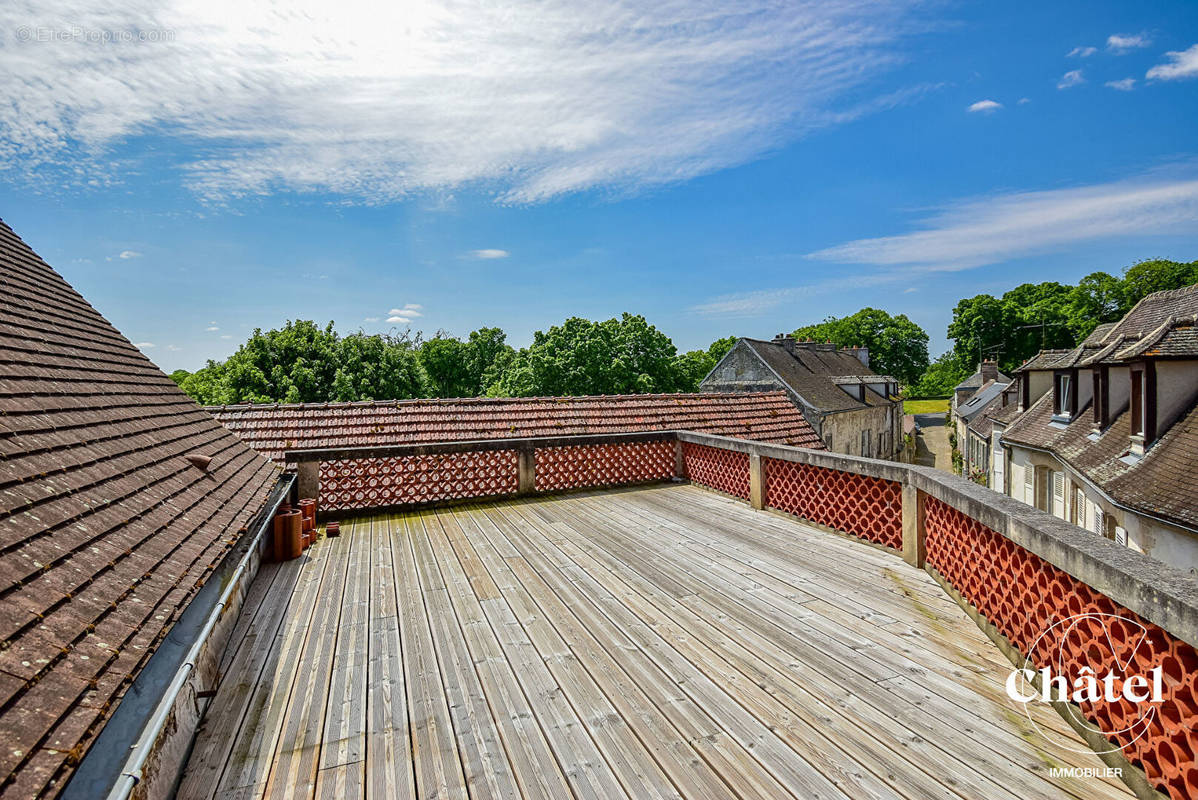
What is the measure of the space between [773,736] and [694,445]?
573cm

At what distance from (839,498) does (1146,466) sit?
759 cm

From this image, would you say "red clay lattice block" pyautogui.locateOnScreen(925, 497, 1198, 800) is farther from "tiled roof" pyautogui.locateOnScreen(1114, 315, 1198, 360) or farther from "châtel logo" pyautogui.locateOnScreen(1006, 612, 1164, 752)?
"tiled roof" pyautogui.locateOnScreen(1114, 315, 1198, 360)

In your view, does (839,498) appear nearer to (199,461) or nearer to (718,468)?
(718,468)

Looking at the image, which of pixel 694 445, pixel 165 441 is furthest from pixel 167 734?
pixel 694 445

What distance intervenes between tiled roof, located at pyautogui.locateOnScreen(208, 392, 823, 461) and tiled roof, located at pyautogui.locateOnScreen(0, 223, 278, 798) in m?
2.01

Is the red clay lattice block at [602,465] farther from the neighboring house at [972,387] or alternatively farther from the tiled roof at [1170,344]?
the neighboring house at [972,387]

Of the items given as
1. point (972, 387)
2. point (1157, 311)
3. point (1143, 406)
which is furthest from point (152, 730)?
point (972, 387)

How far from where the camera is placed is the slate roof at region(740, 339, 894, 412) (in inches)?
989

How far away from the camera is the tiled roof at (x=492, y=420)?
718 centimetres


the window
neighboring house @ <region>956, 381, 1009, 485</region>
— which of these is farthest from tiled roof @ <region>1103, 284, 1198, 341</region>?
neighboring house @ <region>956, 381, 1009, 485</region>

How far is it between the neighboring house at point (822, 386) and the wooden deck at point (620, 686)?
18.7 meters

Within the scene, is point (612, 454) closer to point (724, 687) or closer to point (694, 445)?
point (694, 445)

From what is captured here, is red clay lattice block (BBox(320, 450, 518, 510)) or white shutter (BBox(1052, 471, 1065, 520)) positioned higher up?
red clay lattice block (BBox(320, 450, 518, 510))

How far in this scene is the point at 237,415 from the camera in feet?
23.8
